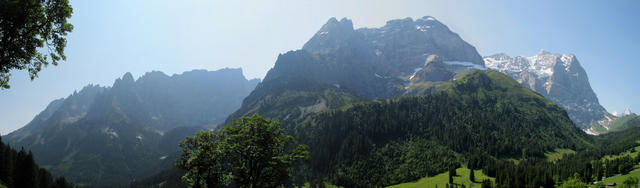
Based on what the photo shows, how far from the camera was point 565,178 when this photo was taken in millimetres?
142875

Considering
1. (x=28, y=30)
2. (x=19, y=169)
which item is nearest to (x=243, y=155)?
(x=28, y=30)

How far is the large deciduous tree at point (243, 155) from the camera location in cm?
2691

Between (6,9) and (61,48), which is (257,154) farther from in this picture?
(6,9)

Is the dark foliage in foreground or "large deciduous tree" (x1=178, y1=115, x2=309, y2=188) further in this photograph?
the dark foliage in foreground

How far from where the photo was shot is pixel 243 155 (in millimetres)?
26906

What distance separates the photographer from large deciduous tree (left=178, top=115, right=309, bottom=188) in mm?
26906

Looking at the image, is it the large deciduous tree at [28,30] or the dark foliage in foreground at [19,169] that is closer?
the large deciduous tree at [28,30]

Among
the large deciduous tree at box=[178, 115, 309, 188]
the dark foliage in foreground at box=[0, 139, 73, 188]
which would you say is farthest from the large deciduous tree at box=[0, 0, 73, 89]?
the dark foliage in foreground at box=[0, 139, 73, 188]

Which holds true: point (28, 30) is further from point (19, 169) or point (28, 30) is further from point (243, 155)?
point (19, 169)

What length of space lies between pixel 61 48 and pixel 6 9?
4335 mm

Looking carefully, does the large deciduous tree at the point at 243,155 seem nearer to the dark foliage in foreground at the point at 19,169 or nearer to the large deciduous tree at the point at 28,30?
the large deciduous tree at the point at 28,30

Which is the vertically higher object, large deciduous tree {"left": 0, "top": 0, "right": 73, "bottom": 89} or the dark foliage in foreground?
large deciduous tree {"left": 0, "top": 0, "right": 73, "bottom": 89}

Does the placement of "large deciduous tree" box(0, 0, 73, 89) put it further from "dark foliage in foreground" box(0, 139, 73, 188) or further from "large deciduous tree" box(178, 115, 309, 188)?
"dark foliage in foreground" box(0, 139, 73, 188)

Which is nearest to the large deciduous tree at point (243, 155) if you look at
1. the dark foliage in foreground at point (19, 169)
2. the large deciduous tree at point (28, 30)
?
the large deciduous tree at point (28, 30)
